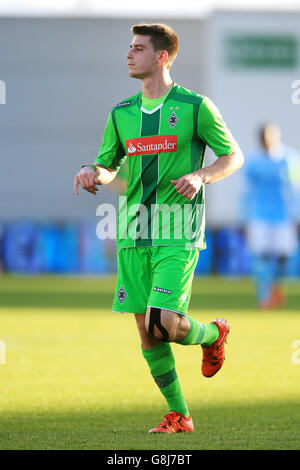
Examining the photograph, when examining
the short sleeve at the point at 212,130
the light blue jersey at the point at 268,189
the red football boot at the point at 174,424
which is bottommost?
the red football boot at the point at 174,424

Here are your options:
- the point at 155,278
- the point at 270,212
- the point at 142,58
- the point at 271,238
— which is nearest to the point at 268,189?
the point at 270,212

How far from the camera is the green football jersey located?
565 cm

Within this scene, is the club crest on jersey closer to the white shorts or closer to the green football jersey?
the green football jersey

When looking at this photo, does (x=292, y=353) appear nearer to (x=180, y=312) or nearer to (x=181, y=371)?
(x=181, y=371)

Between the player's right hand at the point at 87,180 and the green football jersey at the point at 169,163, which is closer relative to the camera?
the player's right hand at the point at 87,180

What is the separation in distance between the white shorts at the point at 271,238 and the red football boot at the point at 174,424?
8.84 metres

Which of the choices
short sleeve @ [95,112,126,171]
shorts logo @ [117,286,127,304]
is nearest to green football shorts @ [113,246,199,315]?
shorts logo @ [117,286,127,304]

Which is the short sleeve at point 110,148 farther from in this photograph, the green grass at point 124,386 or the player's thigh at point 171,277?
the green grass at point 124,386

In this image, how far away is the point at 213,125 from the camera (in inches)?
223

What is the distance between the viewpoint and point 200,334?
569 cm

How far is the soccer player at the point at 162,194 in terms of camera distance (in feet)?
18.3

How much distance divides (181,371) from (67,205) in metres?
22.2

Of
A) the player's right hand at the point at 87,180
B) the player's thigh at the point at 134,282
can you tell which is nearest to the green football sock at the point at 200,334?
the player's thigh at the point at 134,282

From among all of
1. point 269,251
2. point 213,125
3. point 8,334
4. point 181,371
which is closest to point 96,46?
point 269,251
